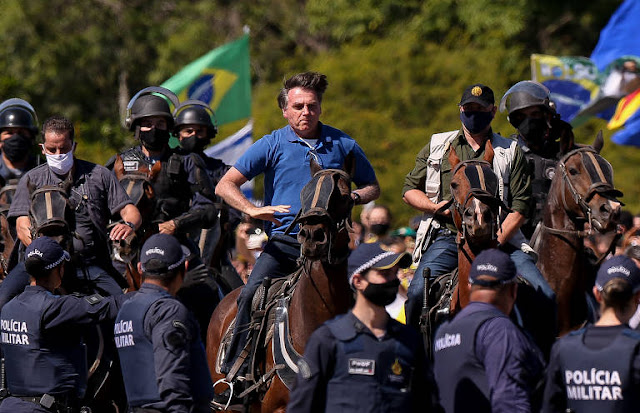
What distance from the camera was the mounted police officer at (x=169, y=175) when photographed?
13742 millimetres

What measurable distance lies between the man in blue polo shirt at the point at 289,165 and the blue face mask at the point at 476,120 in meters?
0.91

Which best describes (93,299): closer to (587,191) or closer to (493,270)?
(493,270)

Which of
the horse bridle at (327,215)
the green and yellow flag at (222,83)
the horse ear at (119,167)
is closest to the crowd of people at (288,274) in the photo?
the horse ear at (119,167)

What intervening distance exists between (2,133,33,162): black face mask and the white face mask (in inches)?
117

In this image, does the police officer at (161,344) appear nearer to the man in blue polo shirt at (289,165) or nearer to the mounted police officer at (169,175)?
the man in blue polo shirt at (289,165)

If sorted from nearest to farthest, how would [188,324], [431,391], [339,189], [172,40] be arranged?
1. [431,391]
2. [188,324]
3. [339,189]
4. [172,40]

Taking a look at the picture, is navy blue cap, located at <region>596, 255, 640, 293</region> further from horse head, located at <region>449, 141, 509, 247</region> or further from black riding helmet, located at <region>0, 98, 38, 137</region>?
black riding helmet, located at <region>0, 98, 38, 137</region>

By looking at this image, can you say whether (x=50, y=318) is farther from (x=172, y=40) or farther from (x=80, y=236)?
(x=172, y=40)

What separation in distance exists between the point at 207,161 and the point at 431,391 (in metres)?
7.96

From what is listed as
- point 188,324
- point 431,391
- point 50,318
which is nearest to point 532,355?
point 431,391

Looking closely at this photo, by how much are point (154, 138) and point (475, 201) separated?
562 centimetres

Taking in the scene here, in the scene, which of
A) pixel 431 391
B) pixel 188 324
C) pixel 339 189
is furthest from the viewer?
pixel 339 189

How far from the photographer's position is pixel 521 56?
35.1 meters

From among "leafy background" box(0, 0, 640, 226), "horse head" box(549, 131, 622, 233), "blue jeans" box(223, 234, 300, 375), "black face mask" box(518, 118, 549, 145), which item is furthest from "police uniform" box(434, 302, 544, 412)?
"leafy background" box(0, 0, 640, 226)
